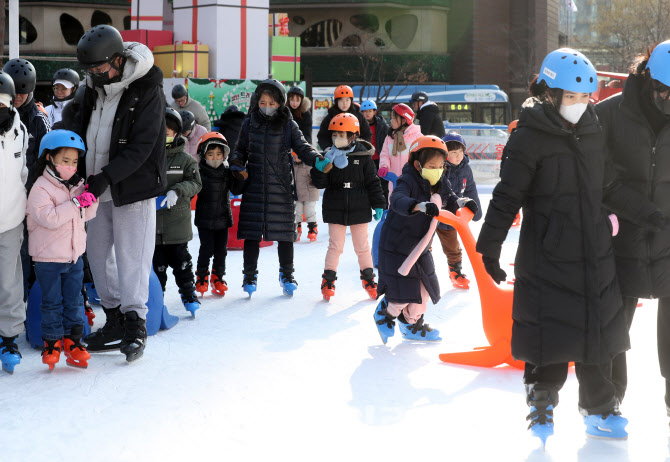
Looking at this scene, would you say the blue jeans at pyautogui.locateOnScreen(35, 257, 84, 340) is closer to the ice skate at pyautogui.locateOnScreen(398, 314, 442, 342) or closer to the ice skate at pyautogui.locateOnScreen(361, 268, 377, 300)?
the ice skate at pyautogui.locateOnScreen(398, 314, 442, 342)

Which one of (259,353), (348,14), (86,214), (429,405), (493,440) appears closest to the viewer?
(493,440)

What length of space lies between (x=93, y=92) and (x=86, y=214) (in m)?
0.72

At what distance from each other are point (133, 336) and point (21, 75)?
1715mm

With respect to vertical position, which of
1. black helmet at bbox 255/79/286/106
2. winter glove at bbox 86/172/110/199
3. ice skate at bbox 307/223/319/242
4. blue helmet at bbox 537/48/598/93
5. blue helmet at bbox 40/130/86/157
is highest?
black helmet at bbox 255/79/286/106

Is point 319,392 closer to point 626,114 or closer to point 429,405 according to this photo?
point 429,405

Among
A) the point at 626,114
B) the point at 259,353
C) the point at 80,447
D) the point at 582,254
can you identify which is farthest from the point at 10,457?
the point at 626,114

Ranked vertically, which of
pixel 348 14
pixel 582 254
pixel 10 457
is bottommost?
pixel 10 457

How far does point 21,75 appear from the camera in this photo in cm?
516

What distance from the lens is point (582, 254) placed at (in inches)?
136

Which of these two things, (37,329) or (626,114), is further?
(37,329)

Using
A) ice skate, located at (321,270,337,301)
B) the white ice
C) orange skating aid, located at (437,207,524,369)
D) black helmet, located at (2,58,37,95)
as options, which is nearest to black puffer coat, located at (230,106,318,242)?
ice skate, located at (321,270,337,301)

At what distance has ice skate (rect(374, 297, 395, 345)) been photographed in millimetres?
5336

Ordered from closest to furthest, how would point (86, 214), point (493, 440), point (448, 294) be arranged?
point (493, 440) < point (86, 214) < point (448, 294)

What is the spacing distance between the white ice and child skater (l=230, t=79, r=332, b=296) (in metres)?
0.88
